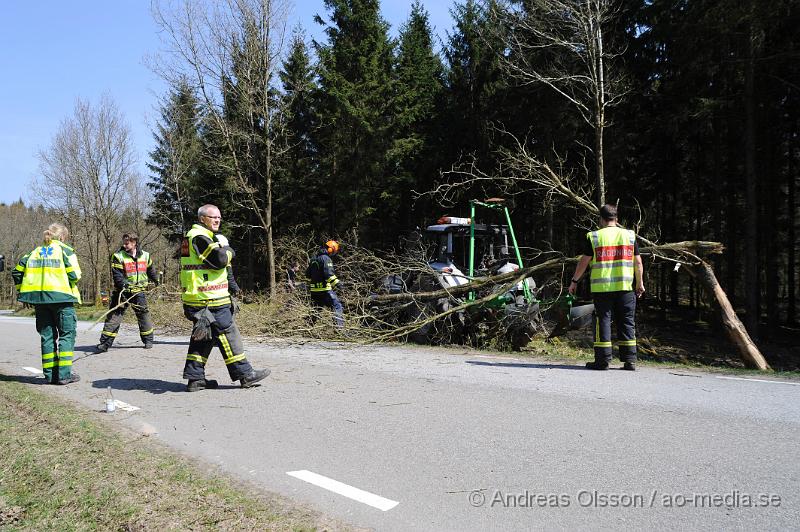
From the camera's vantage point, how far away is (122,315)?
1023cm

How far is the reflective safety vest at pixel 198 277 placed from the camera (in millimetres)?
6184

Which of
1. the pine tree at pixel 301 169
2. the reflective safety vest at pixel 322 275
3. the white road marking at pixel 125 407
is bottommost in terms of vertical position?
the white road marking at pixel 125 407

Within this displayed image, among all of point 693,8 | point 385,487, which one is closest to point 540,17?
point 693,8

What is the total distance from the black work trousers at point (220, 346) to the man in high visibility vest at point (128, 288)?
438 centimetres

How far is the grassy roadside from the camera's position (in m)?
3.03

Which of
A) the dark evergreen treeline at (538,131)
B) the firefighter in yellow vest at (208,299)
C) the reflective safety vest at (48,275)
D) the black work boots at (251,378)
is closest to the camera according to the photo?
the firefighter in yellow vest at (208,299)

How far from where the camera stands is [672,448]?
4.00m

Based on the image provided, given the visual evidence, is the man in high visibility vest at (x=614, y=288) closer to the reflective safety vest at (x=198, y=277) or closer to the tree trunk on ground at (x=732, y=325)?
the tree trunk on ground at (x=732, y=325)

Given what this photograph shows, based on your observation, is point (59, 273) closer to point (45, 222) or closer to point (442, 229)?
point (442, 229)

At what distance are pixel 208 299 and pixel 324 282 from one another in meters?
4.88

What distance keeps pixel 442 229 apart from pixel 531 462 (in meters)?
7.98

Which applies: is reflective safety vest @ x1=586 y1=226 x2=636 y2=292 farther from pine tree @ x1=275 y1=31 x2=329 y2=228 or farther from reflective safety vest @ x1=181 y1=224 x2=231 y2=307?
pine tree @ x1=275 y1=31 x2=329 y2=228

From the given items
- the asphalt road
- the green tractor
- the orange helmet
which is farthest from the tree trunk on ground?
the orange helmet

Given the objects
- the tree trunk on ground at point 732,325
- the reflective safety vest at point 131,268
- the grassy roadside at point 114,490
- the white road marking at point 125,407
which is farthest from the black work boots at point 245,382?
the tree trunk on ground at point 732,325
